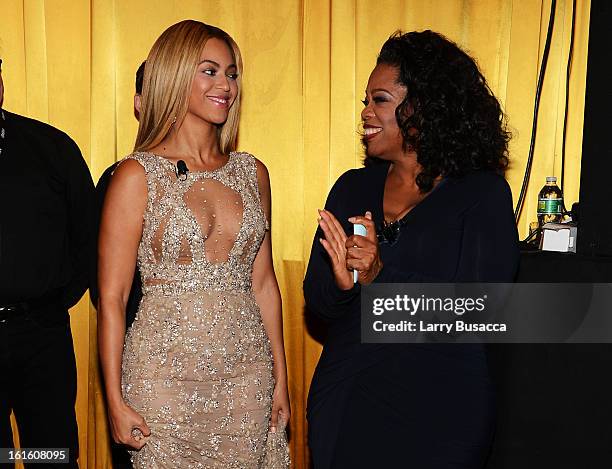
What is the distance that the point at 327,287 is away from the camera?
2.14m

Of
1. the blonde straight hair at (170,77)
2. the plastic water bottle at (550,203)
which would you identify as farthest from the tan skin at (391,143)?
the plastic water bottle at (550,203)

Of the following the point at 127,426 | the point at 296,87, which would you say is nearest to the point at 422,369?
the point at 127,426

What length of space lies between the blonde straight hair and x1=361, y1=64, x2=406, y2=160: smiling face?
1.59 ft

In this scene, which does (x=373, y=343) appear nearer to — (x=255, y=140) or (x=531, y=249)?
(x=531, y=249)

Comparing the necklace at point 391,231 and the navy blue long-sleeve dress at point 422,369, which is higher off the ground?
the necklace at point 391,231

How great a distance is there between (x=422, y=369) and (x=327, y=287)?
1.10 ft

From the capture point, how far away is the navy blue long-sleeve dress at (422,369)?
6.72ft

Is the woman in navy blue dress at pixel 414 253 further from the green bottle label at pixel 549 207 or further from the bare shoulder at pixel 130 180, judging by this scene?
the green bottle label at pixel 549 207

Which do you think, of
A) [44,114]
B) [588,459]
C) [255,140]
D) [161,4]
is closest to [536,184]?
[255,140]

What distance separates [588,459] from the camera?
7.07ft

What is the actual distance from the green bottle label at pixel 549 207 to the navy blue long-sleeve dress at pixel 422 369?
1003 millimetres

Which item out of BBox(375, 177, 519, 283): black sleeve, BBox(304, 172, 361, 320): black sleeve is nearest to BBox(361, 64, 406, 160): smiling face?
BBox(304, 172, 361, 320): black sleeve

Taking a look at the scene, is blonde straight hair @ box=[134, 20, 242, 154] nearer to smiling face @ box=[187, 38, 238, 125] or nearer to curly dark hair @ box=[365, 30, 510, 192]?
smiling face @ box=[187, 38, 238, 125]

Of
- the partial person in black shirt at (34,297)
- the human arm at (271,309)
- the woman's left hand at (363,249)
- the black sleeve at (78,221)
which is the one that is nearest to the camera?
the woman's left hand at (363,249)
